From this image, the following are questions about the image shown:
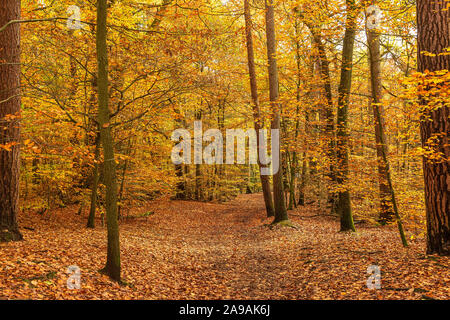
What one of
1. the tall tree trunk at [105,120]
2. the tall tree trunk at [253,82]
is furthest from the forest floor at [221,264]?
the tall tree trunk at [253,82]

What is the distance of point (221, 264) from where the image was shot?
8.96 meters

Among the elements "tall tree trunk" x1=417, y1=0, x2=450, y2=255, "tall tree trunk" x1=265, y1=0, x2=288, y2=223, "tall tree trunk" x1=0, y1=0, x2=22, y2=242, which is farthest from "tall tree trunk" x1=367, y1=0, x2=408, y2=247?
"tall tree trunk" x1=0, y1=0, x2=22, y2=242

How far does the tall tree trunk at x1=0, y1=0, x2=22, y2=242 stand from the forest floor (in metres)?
0.64

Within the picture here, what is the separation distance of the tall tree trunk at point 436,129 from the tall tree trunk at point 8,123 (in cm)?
930

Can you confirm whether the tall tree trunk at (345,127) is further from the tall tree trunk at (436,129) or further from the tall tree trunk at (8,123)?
the tall tree trunk at (8,123)

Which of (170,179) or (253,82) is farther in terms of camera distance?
(253,82)

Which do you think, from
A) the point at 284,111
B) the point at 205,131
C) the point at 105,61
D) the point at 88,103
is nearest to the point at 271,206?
the point at 284,111

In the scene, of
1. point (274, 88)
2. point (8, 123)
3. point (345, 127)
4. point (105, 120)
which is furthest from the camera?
point (274, 88)

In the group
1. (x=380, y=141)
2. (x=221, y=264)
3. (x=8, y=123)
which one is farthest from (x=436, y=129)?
(x=8, y=123)

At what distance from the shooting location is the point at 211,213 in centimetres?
2033

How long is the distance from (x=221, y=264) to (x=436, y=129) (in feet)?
20.9

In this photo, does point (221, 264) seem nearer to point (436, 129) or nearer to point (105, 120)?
point (105, 120)

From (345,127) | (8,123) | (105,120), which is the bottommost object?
(105,120)

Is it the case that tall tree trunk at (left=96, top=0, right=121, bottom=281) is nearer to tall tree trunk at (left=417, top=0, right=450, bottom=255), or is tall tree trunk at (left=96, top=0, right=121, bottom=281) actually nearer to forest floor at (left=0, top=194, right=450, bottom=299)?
forest floor at (left=0, top=194, right=450, bottom=299)
